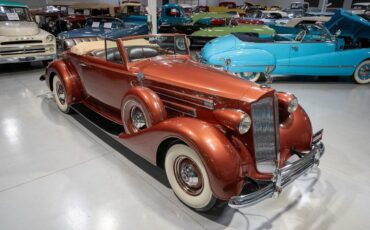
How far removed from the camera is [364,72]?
6.33 metres

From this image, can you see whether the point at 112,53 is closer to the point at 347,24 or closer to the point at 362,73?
the point at 347,24

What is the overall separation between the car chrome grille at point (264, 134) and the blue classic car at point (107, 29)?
6.70 metres

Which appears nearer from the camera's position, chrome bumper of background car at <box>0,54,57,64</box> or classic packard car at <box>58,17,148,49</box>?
chrome bumper of background car at <box>0,54,57,64</box>

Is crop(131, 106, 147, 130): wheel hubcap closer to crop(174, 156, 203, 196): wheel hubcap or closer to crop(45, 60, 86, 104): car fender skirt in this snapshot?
crop(174, 156, 203, 196): wheel hubcap

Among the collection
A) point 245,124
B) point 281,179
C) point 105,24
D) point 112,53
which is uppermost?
point 105,24

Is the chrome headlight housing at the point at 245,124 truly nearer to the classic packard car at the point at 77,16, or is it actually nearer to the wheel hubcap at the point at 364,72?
the wheel hubcap at the point at 364,72

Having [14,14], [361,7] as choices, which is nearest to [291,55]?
[14,14]

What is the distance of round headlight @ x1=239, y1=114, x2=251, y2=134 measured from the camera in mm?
2129

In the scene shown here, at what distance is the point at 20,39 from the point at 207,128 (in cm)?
634

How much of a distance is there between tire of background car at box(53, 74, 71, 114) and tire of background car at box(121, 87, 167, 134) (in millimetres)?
1753

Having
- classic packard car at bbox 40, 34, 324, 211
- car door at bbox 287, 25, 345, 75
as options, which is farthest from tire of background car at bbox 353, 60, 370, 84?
classic packard car at bbox 40, 34, 324, 211

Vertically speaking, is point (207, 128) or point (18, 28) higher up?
point (18, 28)

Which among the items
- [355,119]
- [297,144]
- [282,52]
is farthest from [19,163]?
[282,52]

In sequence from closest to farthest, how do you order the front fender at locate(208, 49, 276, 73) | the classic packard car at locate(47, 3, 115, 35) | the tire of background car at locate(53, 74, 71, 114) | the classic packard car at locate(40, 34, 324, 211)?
the classic packard car at locate(40, 34, 324, 211)
the tire of background car at locate(53, 74, 71, 114)
the front fender at locate(208, 49, 276, 73)
the classic packard car at locate(47, 3, 115, 35)
